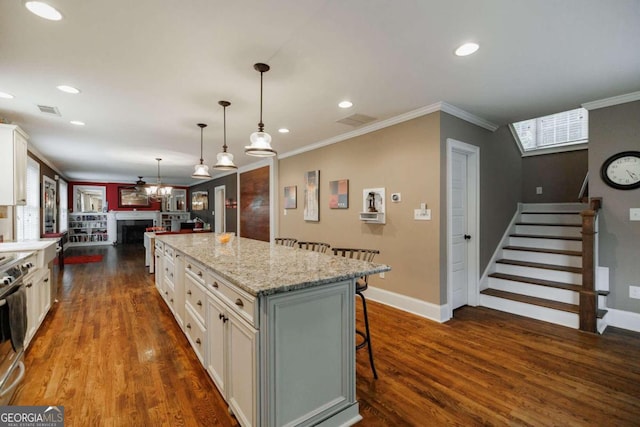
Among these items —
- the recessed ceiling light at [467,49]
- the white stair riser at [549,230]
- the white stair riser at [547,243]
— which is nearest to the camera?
the recessed ceiling light at [467,49]

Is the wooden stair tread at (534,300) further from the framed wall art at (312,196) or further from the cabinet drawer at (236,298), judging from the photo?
the cabinet drawer at (236,298)

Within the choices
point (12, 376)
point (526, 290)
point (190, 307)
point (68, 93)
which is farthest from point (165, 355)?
point (526, 290)

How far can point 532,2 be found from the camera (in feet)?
5.57

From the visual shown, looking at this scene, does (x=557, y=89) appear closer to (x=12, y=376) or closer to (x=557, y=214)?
(x=557, y=214)

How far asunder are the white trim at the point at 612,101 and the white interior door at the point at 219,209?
8.47m

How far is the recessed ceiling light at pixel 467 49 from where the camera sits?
2.11 meters

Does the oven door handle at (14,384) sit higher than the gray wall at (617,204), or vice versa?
the gray wall at (617,204)

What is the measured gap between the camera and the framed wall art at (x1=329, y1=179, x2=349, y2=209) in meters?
4.46

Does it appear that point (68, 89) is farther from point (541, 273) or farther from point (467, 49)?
point (541, 273)

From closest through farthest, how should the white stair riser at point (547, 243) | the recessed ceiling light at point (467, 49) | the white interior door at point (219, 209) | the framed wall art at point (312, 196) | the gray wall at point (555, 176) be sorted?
the recessed ceiling light at point (467, 49) < the white stair riser at point (547, 243) < the gray wall at point (555, 176) < the framed wall art at point (312, 196) < the white interior door at point (219, 209)

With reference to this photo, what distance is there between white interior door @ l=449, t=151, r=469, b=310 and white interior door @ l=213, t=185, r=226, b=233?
719cm

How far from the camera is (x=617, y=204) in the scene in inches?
124

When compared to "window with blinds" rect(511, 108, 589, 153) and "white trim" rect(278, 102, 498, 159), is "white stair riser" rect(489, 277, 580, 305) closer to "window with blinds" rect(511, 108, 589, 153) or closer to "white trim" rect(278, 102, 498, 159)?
"white trim" rect(278, 102, 498, 159)

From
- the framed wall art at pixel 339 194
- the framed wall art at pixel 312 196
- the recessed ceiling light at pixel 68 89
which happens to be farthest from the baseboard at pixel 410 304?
the recessed ceiling light at pixel 68 89
